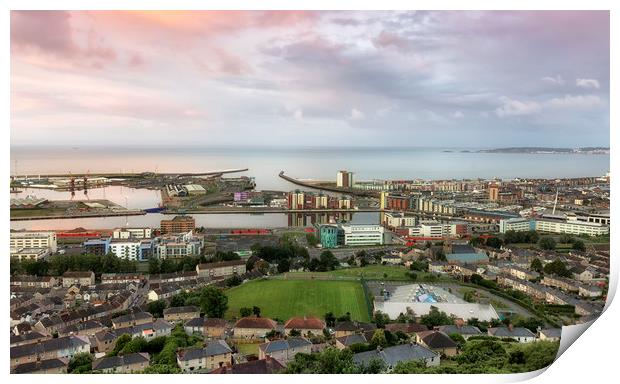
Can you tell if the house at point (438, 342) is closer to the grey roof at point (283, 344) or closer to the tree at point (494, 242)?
the grey roof at point (283, 344)

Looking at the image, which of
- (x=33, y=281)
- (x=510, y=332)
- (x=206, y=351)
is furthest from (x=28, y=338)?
(x=510, y=332)

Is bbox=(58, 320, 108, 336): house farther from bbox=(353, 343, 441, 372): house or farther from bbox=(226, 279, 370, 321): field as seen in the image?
bbox=(353, 343, 441, 372): house

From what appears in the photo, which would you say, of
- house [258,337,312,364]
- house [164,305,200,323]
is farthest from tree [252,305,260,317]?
house [258,337,312,364]

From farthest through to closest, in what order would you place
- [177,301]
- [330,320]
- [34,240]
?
1. [34,240]
2. [177,301]
3. [330,320]

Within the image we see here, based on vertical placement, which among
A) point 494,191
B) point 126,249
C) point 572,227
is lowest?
point 126,249

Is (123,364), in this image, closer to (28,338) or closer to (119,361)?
(119,361)

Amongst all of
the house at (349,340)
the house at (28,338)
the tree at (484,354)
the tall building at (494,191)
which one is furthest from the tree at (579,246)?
the house at (28,338)
